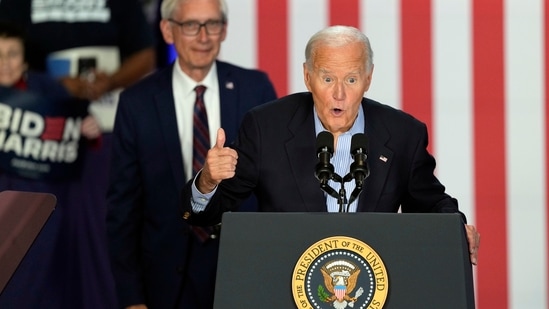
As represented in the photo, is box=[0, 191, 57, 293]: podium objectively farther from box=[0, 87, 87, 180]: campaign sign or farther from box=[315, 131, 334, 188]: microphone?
box=[0, 87, 87, 180]: campaign sign

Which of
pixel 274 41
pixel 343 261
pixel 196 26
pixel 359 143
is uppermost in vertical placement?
pixel 196 26

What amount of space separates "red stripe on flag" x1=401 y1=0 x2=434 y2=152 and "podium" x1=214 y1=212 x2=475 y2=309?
2425mm

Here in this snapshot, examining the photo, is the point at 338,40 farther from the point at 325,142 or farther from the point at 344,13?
the point at 344,13

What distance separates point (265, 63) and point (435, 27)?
26.9 inches

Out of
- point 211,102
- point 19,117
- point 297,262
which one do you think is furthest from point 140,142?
point 297,262

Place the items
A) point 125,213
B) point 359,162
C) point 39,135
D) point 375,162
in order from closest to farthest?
1. point 359,162
2. point 375,162
3. point 125,213
4. point 39,135

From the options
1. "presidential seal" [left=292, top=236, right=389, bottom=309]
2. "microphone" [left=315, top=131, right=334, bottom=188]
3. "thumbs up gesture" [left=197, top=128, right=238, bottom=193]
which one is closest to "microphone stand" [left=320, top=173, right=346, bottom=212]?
"microphone" [left=315, top=131, right=334, bottom=188]

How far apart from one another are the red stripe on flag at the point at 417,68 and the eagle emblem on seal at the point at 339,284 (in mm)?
2515

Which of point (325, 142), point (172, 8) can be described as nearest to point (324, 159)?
point (325, 142)

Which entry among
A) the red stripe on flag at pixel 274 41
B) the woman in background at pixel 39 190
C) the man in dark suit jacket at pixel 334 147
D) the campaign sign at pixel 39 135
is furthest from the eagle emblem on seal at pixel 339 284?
the red stripe on flag at pixel 274 41

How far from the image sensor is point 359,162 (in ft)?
9.79

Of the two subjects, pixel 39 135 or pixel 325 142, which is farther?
pixel 39 135

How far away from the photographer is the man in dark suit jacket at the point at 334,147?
3.36m

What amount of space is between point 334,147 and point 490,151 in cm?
215
